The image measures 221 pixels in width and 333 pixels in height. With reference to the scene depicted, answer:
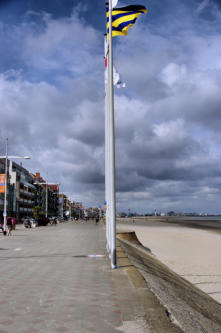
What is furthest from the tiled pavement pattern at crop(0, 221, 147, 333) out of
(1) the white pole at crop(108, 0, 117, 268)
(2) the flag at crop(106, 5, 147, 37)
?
(2) the flag at crop(106, 5, 147, 37)

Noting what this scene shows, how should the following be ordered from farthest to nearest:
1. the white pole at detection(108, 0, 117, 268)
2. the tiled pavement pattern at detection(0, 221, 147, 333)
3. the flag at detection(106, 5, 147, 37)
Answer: the flag at detection(106, 5, 147, 37) < the white pole at detection(108, 0, 117, 268) < the tiled pavement pattern at detection(0, 221, 147, 333)

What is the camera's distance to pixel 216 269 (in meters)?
20.8

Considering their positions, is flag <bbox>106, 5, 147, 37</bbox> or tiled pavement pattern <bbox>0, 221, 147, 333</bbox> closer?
tiled pavement pattern <bbox>0, 221, 147, 333</bbox>

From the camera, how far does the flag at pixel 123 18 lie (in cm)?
1117

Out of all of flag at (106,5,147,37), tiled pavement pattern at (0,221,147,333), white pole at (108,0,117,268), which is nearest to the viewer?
tiled pavement pattern at (0,221,147,333)

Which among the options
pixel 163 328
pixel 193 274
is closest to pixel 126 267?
pixel 163 328

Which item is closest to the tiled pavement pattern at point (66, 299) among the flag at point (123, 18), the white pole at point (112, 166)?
the white pole at point (112, 166)

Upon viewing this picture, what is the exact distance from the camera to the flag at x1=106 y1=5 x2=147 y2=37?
11.2 metres

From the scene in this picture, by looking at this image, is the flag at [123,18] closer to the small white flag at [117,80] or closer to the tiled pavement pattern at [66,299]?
the small white flag at [117,80]

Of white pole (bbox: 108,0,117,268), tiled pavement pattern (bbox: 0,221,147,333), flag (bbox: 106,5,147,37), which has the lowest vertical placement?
tiled pavement pattern (bbox: 0,221,147,333)

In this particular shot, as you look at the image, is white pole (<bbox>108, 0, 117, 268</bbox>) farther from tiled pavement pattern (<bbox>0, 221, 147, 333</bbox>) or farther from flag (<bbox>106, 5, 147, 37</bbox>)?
tiled pavement pattern (<bbox>0, 221, 147, 333</bbox>)

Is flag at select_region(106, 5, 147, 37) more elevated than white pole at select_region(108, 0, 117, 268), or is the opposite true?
flag at select_region(106, 5, 147, 37)

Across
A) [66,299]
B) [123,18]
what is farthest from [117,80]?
[66,299]

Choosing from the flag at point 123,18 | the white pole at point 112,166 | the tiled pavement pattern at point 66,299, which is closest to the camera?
the tiled pavement pattern at point 66,299
